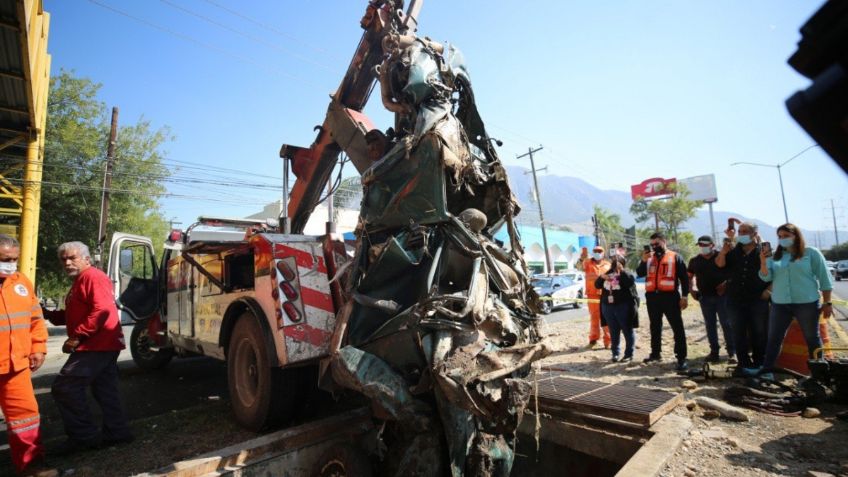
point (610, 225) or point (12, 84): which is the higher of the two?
point (610, 225)

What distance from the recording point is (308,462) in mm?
3080

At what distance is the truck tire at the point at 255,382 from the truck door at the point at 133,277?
119 inches

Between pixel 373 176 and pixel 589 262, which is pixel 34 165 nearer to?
pixel 373 176

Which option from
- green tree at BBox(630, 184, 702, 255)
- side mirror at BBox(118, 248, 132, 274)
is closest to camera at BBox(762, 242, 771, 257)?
side mirror at BBox(118, 248, 132, 274)

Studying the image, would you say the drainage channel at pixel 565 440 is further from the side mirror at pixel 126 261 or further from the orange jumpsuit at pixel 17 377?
the side mirror at pixel 126 261

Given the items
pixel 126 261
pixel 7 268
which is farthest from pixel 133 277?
pixel 7 268

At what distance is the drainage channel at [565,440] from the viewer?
2.73 m

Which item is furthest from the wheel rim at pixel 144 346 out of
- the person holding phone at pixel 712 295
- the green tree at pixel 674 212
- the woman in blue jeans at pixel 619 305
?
the green tree at pixel 674 212

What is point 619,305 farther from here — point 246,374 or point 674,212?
point 674,212

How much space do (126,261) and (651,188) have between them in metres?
67.3

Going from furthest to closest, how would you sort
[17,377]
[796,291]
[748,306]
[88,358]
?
1. [748,306]
2. [796,291]
3. [88,358]
4. [17,377]

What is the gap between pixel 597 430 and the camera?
340 cm

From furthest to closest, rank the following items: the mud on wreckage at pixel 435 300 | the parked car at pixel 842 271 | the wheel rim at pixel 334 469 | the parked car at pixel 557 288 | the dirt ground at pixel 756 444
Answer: the parked car at pixel 842 271 < the parked car at pixel 557 288 < the wheel rim at pixel 334 469 < the dirt ground at pixel 756 444 < the mud on wreckage at pixel 435 300

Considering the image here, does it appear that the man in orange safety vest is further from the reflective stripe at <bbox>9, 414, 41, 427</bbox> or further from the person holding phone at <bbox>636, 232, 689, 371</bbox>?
the person holding phone at <bbox>636, 232, 689, 371</bbox>
